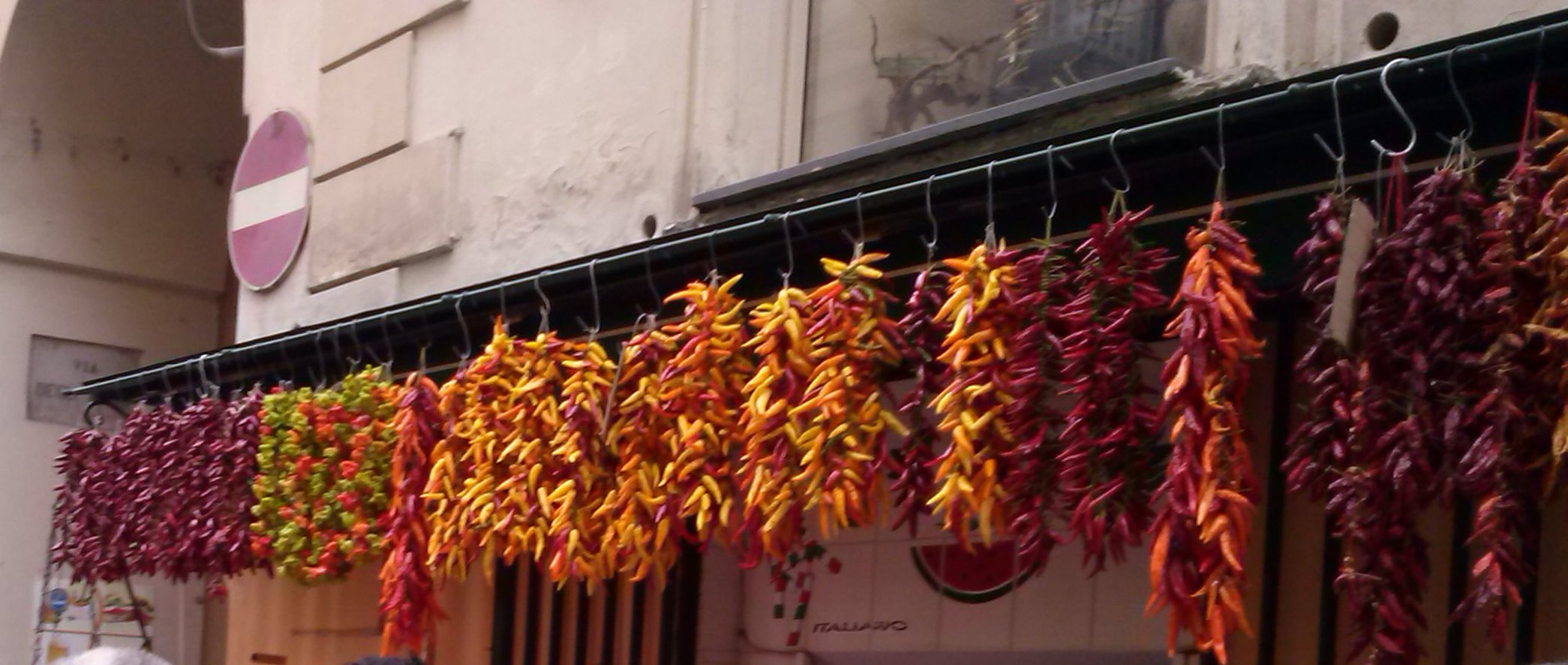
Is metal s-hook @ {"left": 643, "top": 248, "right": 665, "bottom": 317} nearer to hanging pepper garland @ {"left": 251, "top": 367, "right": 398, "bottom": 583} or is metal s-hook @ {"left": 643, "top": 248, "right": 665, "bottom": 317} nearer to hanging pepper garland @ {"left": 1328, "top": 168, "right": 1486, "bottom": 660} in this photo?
hanging pepper garland @ {"left": 251, "top": 367, "right": 398, "bottom": 583}

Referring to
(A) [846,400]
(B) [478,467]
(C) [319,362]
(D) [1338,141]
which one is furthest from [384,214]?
(D) [1338,141]

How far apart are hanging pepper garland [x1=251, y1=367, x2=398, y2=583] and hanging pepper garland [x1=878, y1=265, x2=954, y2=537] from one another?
1921 millimetres

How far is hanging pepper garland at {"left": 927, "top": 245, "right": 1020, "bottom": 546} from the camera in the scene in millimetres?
3027

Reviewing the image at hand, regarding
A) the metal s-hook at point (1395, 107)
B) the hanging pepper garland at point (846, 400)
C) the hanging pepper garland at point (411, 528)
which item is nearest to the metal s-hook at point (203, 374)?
the hanging pepper garland at point (411, 528)

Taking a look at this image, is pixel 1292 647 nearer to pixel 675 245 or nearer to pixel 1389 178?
pixel 1389 178

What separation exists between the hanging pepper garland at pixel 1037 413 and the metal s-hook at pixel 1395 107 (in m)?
0.61

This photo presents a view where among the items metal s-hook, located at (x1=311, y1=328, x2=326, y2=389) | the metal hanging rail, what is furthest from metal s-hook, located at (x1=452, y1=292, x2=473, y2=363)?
metal s-hook, located at (x1=311, y1=328, x2=326, y2=389)

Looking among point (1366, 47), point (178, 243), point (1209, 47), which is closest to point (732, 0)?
point (1209, 47)

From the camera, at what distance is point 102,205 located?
27.6 ft

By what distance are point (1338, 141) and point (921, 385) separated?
88 centimetres

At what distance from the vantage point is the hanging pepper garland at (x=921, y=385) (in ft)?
10.6

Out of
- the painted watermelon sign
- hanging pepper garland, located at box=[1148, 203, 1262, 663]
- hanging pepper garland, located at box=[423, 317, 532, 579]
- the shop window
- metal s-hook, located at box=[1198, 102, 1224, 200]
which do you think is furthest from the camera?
the painted watermelon sign

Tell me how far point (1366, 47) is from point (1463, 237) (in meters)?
0.85

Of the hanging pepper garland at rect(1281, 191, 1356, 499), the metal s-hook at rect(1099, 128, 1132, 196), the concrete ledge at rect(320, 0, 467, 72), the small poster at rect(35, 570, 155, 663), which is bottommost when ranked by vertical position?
the small poster at rect(35, 570, 155, 663)
